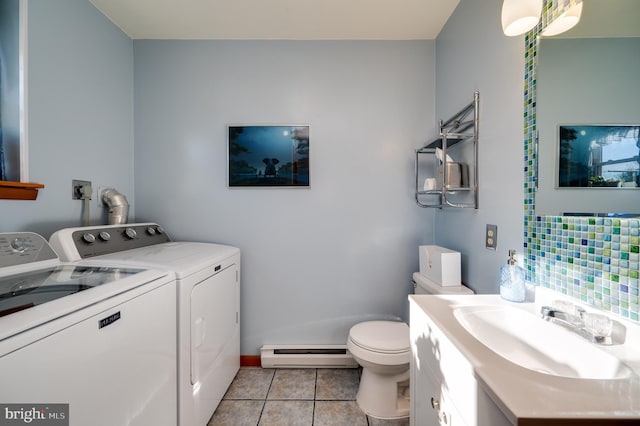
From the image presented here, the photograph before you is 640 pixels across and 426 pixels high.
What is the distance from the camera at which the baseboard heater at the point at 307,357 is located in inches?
74.6

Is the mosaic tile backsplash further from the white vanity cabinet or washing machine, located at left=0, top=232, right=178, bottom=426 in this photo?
washing machine, located at left=0, top=232, right=178, bottom=426

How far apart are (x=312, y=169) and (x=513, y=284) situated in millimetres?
1428

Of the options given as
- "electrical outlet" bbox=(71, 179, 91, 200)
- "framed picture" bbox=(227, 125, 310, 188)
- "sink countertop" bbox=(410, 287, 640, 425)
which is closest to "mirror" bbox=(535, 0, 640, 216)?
"sink countertop" bbox=(410, 287, 640, 425)

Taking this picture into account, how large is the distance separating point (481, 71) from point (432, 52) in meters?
0.76

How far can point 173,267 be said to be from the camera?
1.18 metres

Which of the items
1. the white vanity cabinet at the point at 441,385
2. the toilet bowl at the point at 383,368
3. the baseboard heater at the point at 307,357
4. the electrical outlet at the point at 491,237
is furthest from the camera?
the baseboard heater at the point at 307,357

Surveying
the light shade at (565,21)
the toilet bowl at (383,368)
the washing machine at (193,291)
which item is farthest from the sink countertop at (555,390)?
the washing machine at (193,291)

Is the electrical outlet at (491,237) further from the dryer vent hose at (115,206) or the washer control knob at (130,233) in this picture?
the dryer vent hose at (115,206)

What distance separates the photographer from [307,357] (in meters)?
1.90

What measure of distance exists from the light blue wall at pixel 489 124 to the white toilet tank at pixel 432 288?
0.24 ft

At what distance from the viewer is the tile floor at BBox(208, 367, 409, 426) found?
147cm

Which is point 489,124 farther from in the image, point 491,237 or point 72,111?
point 72,111

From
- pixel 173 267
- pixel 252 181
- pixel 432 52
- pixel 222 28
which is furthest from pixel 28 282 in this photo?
pixel 432 52

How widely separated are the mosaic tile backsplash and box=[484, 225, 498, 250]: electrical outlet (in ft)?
0.64
